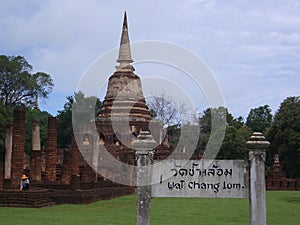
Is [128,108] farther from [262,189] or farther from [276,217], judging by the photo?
[262,189]

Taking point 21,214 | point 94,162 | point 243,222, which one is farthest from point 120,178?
point 243,222

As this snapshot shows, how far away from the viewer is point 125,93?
38.3 meters

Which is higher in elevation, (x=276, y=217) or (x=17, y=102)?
(x=17, y=102)

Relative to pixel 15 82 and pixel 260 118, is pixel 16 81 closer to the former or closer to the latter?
pixel 15 82

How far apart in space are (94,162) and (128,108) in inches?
367

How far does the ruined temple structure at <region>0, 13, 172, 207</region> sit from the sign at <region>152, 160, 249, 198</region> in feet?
33.6

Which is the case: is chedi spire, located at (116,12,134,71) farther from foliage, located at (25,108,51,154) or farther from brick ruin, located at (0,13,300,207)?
foliage, located at (25,108,51,154)

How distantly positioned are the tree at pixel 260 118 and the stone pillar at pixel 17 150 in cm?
3981

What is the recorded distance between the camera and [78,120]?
46.7 meters

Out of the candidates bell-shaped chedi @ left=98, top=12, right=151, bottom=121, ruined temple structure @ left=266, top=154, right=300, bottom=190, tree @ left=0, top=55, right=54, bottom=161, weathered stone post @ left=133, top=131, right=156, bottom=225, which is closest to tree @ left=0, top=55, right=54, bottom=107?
tree @ left=0, top=55, right=54, bottom=161

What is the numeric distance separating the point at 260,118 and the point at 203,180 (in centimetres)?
5086

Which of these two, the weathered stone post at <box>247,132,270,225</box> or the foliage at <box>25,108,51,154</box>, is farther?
the foliage at <box>25,108,51,154</box>

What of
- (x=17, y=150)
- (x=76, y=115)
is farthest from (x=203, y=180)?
(x=76, y=115)

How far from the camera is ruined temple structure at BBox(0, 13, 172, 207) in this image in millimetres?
19016
